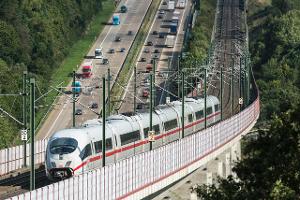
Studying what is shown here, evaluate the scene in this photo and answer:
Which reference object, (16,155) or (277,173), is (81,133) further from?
(277,173)

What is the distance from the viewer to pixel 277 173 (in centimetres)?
5128

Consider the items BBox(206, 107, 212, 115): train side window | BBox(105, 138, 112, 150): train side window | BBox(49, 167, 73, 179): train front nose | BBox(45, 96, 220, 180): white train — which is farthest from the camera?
BBox(206, 107, 212, 115): train side window

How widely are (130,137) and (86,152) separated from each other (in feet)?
30.5

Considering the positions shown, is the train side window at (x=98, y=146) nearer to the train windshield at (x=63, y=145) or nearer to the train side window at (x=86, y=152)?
the train side window at (x=86, y=152)

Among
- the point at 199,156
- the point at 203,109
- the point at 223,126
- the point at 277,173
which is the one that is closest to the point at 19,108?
the point at 203,109

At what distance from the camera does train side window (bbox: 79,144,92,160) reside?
75569 mm

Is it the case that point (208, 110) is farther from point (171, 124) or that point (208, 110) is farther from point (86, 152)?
point (86, 152)

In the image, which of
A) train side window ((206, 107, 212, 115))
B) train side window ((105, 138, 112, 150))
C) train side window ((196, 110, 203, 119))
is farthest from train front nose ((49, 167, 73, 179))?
train side window ((206, 107, 212, 115))

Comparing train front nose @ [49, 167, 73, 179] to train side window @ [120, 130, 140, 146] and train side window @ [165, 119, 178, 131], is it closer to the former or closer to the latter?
train side window @ [120, 130, 140, 146]

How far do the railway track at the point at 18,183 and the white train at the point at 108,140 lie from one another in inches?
82.1

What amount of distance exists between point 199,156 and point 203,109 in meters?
25.1

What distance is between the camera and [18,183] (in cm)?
7750

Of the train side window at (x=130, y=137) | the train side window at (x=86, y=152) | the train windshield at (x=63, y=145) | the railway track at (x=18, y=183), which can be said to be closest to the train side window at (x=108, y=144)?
the train side window at (x=130, y=137)

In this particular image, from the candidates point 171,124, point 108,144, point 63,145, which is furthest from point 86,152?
point 171,124
